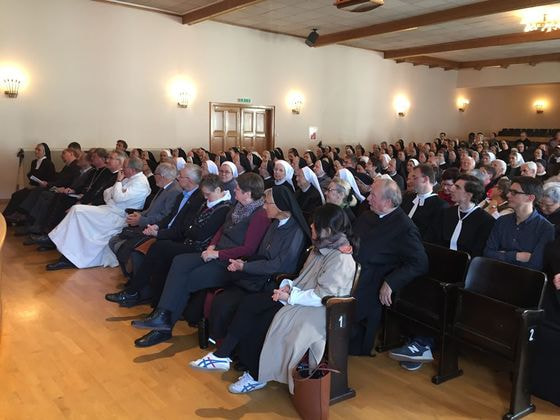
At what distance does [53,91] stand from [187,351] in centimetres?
758

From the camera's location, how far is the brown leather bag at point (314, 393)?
251cm

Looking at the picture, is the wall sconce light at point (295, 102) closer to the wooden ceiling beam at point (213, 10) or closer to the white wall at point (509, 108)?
→ the wooden ceiling beam at point (213, 10)

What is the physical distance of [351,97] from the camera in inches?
560

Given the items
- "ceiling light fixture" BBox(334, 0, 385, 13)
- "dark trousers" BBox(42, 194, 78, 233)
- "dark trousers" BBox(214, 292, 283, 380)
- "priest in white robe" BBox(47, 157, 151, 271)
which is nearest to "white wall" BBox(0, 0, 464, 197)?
"dark trousers" BBox(42, 194, 78, 233)

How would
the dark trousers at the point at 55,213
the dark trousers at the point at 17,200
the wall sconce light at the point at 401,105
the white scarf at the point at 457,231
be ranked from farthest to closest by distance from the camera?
the wall sconce light at the point at 401,105, the dark trousers at the point at 17,200, the dark trousers at the point at 55,213, the white scarf at the point at 457,231

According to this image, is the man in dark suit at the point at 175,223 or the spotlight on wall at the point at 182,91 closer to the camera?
the man in dark suit at the point at 175,223

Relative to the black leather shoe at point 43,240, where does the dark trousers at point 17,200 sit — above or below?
above

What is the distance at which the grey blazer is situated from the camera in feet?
16.2

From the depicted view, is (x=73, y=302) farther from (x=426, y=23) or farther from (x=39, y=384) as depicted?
(x=426, y=23)

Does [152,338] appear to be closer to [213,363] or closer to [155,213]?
[213,363]

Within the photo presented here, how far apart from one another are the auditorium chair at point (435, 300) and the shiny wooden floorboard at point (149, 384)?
0.23 metres

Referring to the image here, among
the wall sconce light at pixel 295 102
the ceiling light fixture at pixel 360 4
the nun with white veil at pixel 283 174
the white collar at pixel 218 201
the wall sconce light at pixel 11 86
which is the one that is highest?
the ceiling light fixture at pixel 360 4

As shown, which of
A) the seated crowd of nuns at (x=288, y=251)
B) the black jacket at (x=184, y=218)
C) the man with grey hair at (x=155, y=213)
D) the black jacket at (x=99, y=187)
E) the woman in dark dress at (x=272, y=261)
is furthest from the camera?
the black jacket at (x=99, y=187)

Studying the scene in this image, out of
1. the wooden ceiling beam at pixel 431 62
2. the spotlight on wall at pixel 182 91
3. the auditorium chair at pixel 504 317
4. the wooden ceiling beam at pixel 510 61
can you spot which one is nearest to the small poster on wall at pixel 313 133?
the spotlight on wall at pixel 182 91
